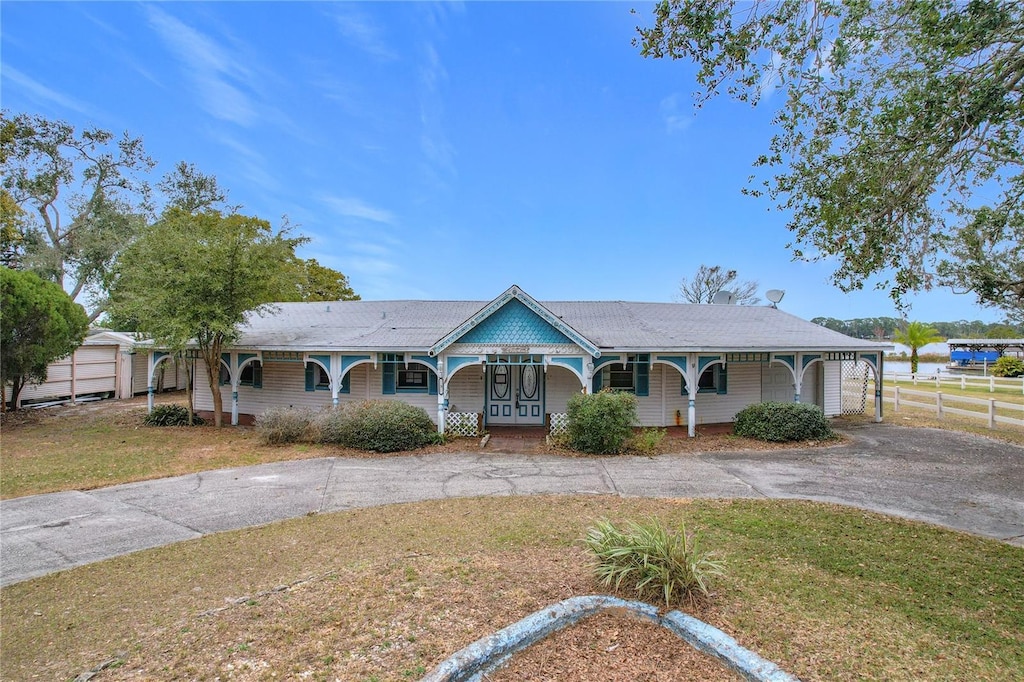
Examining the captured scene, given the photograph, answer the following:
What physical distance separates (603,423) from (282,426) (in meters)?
8.95

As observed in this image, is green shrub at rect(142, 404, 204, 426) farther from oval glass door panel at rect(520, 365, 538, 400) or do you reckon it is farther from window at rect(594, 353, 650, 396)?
window at rect(594, 353, 650, 396)

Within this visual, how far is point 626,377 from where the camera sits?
16.6m

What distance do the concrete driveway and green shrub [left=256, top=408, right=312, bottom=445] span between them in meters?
2.26

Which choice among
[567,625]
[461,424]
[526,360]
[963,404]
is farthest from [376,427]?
[963,404]

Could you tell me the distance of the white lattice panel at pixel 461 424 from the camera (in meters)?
15.1

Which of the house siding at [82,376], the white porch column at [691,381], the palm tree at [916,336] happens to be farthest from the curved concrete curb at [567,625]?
the palm tree at [916,336]

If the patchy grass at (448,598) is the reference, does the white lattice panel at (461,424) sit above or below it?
above

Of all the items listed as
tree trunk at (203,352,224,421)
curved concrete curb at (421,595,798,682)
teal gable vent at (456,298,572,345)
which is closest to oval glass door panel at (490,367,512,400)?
teal gable vent at (456,298,572,345)

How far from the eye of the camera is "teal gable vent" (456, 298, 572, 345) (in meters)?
14.6

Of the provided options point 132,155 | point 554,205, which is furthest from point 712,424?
point 132,155

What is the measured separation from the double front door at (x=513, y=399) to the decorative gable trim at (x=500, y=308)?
280 centimetres

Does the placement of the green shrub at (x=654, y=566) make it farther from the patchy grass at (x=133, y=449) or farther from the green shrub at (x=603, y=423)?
the patchy grass at (x=133, y=449)

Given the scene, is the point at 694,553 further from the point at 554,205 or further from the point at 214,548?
the point at 554,205

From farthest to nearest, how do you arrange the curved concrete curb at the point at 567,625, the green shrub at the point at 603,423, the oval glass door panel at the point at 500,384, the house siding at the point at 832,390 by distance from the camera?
the house siding at the point at 832,390, the oval glass door panel at the point at 500,384, the green shrub at the point at 603,423, the curved concrete curb at the point at 567,625
